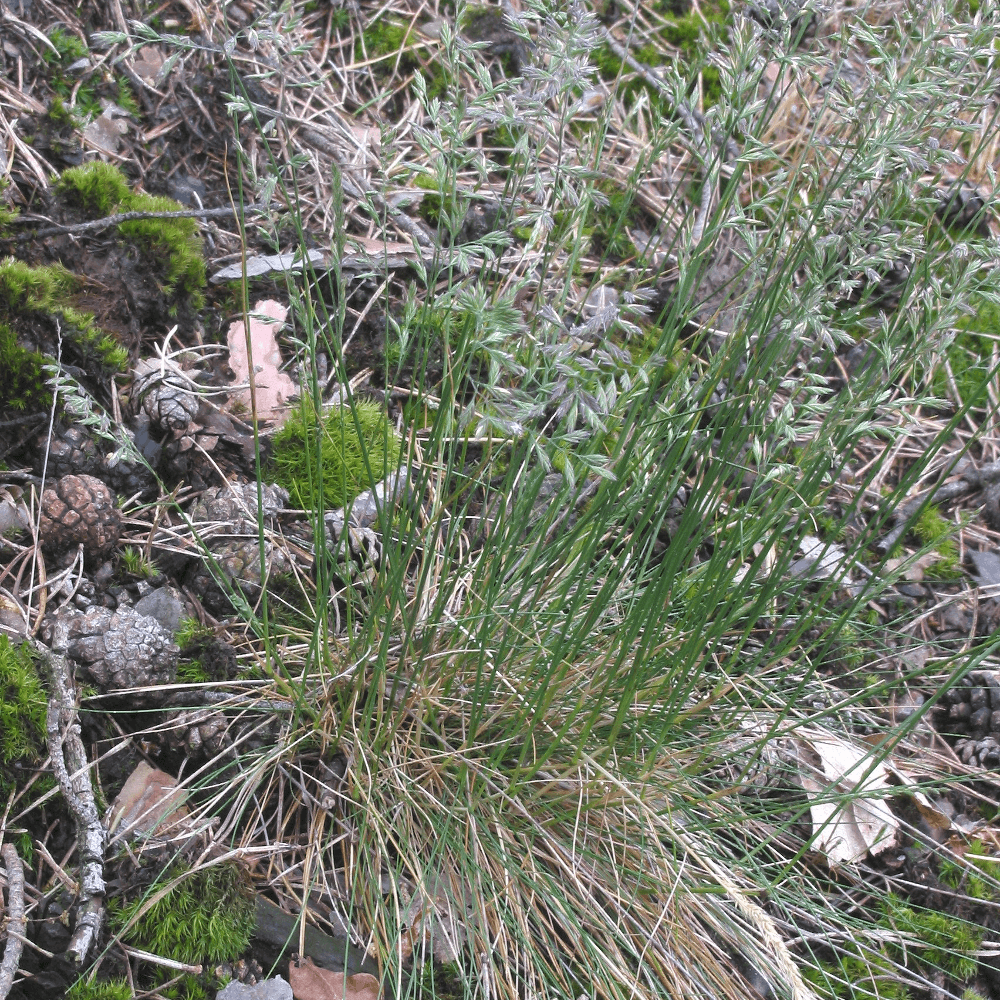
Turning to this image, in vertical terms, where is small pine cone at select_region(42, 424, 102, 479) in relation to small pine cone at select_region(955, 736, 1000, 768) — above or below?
above

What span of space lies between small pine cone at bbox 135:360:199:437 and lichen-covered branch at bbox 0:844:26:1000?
3.31 feet

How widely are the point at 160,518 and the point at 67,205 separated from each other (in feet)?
3.15

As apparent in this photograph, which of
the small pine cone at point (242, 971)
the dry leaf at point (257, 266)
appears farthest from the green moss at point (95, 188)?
the small pine cone at point (242, 971)

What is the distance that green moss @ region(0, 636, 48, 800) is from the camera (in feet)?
5.44

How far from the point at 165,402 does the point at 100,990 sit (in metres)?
1.27

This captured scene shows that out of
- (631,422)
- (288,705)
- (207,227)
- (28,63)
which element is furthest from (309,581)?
(28,63)

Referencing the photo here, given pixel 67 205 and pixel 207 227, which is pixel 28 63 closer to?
pixel 67 205

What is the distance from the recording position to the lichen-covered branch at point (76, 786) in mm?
1532

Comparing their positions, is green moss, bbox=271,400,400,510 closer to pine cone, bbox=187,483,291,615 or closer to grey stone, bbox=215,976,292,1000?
pine cone, bbox=187,483,291,615

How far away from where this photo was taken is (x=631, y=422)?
157 cm

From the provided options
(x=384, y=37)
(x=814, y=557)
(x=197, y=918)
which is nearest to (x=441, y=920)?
(x=197, y=918)

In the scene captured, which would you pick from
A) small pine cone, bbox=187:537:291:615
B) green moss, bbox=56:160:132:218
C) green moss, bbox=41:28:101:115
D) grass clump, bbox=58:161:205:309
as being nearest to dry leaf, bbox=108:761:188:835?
small pine cone, bbox=187:537:291:615

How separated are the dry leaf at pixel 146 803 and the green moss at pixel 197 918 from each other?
0.11 m

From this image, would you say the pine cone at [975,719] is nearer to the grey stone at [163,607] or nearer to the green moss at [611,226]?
the green moss at [611,226]
